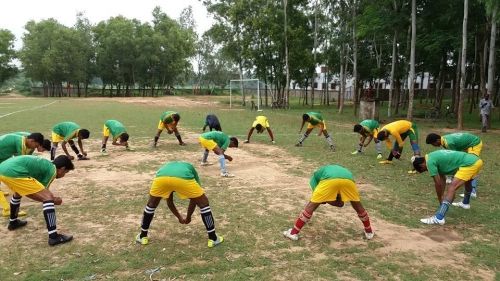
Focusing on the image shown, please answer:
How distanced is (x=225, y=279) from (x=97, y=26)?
69.1 meters

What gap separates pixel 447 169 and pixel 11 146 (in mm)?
8028

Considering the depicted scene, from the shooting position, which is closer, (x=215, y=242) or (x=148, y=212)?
(x=148, y=212)

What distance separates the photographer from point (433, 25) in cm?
2459

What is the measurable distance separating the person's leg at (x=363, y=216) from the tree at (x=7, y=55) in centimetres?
7337

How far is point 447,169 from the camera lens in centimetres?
699

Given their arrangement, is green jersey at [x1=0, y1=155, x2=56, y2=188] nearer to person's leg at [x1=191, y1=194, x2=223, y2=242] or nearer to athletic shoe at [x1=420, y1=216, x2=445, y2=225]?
person's leg at [x1=191, y1=194, x2=223, y2=242]

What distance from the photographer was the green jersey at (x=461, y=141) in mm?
8828

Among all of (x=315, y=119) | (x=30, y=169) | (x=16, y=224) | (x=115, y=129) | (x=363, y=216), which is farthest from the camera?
(x=315, y=119)

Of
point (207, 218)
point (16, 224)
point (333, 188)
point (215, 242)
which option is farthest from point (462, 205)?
point (16, 224)

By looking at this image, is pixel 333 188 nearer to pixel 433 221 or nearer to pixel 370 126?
pixel 433 221

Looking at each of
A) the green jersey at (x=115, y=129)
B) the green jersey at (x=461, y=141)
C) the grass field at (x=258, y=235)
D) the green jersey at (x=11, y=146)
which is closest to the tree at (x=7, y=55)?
the green jersey at (x=115, y=129)

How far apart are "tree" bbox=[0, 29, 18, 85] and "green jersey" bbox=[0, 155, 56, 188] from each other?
232ft

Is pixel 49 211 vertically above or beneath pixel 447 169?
beneath

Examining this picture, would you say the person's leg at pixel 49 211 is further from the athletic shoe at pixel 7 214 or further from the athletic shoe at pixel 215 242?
the athletic shoe at pixel 215 242
